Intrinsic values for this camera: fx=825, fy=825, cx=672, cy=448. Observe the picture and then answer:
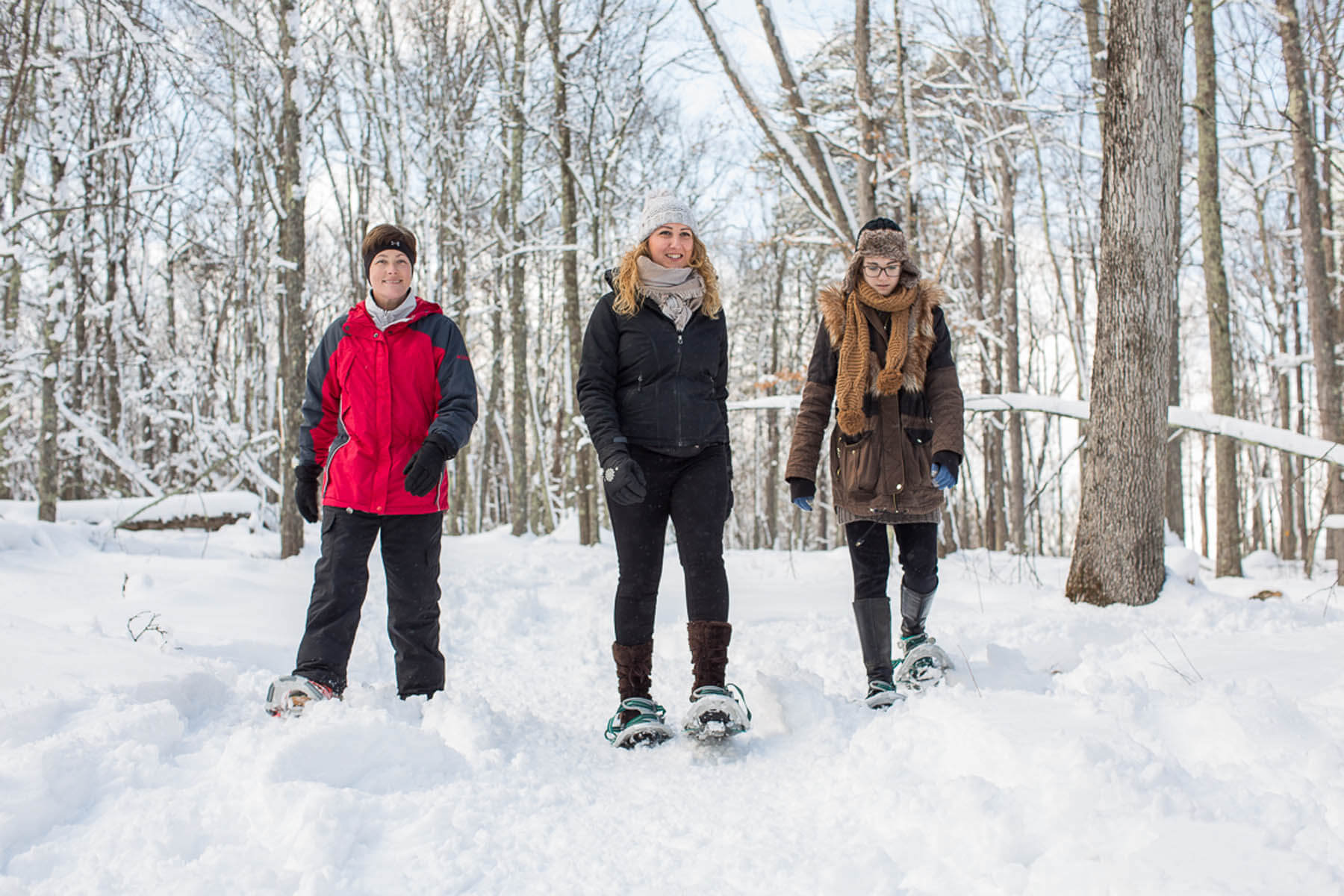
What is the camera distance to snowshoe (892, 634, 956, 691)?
124 inches

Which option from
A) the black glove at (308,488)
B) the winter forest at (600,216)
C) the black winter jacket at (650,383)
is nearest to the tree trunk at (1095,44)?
the winter forest at (600,216)

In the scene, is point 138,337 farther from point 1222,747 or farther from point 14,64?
point 1222,747

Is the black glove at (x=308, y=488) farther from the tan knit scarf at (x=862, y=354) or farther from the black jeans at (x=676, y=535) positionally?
the tan knit scarf at (x=862, y=354)

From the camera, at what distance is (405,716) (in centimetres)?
267

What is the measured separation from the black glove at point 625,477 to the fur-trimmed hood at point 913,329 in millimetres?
1035

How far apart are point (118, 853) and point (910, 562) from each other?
2646 millimetres

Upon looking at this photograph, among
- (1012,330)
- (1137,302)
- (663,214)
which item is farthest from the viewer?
(1012,330)

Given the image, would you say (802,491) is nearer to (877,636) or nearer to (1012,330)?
(877,636)

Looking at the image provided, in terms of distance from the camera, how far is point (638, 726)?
2754 millimetres

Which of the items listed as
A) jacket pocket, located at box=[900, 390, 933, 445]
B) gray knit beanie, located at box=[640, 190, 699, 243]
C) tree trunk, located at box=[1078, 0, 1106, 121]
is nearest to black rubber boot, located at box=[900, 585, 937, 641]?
jacket pocket, located at box=[900, 390, 933, 445]

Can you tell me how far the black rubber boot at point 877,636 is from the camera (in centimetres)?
312

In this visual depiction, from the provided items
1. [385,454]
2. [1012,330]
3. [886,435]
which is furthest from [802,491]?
[1012,330]

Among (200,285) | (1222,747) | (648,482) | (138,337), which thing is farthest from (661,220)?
(200,285)

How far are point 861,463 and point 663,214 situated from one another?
47.6 inches
